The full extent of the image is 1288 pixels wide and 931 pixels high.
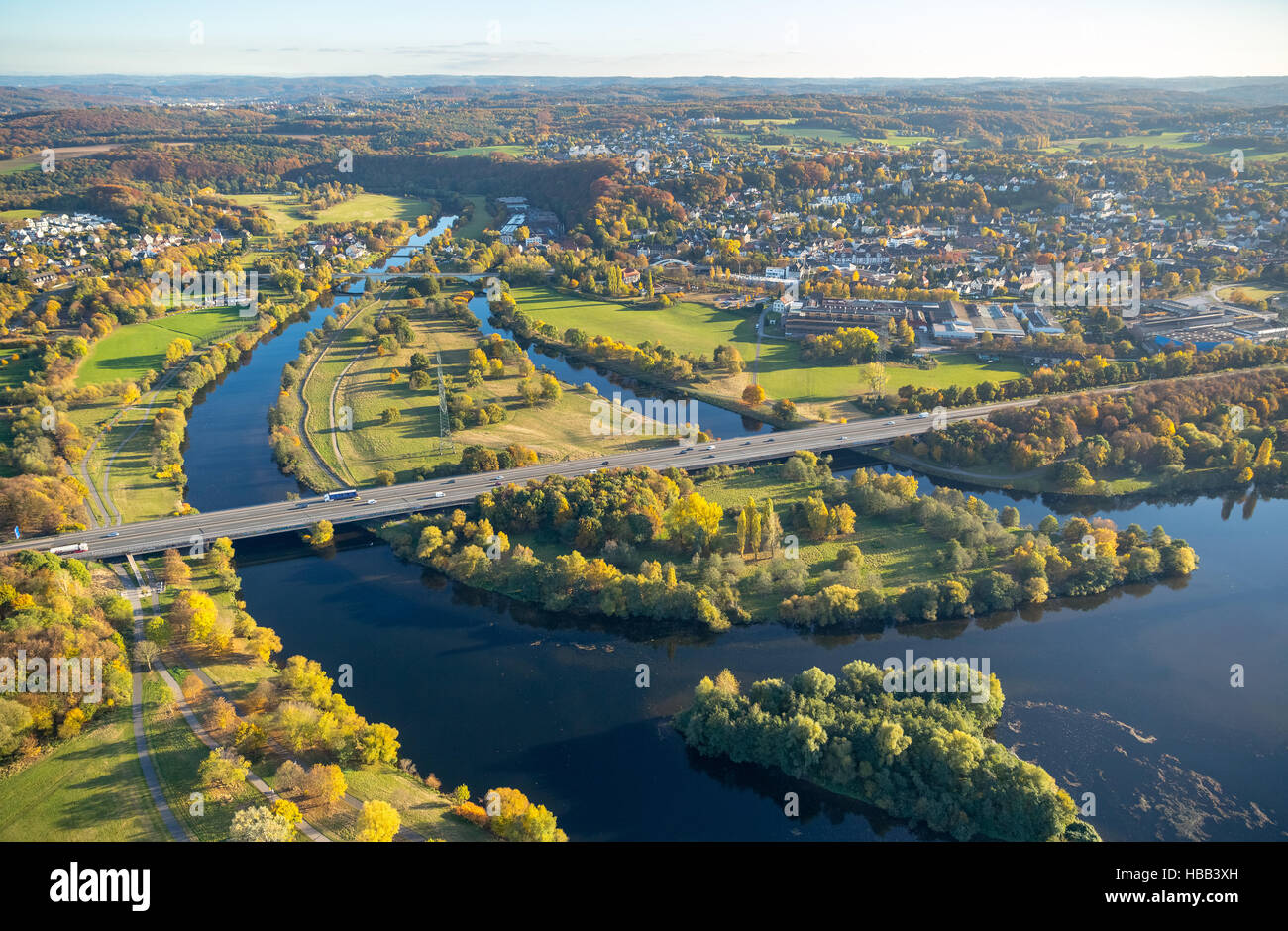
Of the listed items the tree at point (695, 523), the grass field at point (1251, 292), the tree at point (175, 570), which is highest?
the grass field at point (1251, 292)

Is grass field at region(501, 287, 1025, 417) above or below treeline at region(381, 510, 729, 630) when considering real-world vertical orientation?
above

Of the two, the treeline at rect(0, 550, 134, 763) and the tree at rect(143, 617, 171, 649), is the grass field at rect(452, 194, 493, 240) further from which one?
the tree at rect(143, 617, 171, 649)

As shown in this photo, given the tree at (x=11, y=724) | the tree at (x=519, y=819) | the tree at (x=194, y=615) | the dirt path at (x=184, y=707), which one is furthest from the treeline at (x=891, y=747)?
the tree at (x=11, y=724)

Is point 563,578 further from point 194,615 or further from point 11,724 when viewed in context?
point 11,724

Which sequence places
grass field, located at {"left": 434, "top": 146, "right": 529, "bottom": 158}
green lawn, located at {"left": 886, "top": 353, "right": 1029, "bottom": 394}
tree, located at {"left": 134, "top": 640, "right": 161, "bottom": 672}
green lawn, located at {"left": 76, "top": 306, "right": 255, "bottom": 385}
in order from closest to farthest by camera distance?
tree, located at {"left": 134, "top": 640, "right": 161, "bottom": 672}
green lawn, located at {"left": 886, "top": 353, "right": 1029, "bottom": 394}
green lawn, located at {"left": 76, "top": 306, "right": 255, "bottom": 385}
grass field, located at {"left": 434, "top": 146, "right": 529, "bottom": 158}

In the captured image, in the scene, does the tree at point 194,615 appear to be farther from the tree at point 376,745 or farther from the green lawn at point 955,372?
the green lawn at point 955,372

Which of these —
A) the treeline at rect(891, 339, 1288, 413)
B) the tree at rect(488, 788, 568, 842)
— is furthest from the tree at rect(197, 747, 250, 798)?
the treeline at rect(891, 339, 1288, 413)
